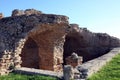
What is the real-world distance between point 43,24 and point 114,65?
4231 mm

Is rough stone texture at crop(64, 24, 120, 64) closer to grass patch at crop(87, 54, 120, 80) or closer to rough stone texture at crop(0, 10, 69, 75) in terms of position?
rough stone texture at crop(0, 10, 69, 75)

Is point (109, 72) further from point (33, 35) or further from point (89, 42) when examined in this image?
point (89, 42)

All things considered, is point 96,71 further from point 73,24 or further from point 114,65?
point 73,24

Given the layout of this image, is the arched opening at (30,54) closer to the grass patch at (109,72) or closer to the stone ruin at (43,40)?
the stone ruin at (43,40)

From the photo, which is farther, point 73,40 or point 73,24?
point 73,40

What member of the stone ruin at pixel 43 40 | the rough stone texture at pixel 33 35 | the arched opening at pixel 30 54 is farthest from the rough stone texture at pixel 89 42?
the rough stone texture at pixel 33 35

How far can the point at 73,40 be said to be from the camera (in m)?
23.5

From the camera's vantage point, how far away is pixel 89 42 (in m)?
22.3

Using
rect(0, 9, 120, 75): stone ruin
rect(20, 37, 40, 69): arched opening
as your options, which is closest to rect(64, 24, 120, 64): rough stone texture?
rect(0, 9, 120, 75): stone ruin

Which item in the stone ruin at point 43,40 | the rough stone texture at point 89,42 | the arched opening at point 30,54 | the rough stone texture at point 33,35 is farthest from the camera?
the arched opening at point 30,54

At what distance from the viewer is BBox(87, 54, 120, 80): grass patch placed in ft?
36.7

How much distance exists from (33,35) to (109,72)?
5.97 metres

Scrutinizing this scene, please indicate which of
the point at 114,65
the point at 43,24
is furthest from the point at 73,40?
the point at 114,65

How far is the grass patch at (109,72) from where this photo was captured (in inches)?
441
